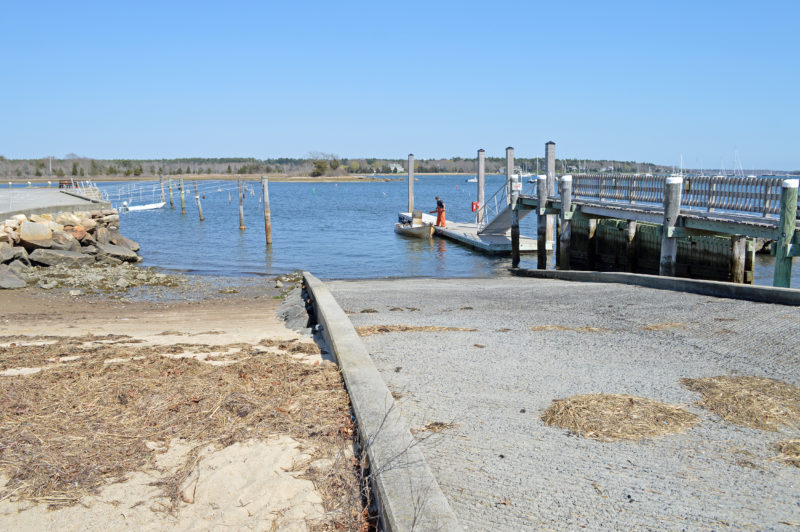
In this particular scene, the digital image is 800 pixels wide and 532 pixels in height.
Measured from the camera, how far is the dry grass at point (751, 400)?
4875 millimetres

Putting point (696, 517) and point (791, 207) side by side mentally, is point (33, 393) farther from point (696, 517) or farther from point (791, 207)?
point (791, 207)

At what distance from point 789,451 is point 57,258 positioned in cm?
2316

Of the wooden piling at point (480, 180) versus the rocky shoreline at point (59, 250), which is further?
the wooden piling at point (480, 180)

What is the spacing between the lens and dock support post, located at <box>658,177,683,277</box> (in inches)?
581

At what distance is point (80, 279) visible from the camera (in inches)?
784

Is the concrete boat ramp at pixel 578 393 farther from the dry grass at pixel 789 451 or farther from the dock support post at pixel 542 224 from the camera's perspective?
the dock support post at pixel 542 224

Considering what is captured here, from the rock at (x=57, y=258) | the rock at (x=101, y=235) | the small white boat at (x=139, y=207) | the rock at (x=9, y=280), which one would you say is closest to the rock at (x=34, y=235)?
the rock at (x=57, y=258)

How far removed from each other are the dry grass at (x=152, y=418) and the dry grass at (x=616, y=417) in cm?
162

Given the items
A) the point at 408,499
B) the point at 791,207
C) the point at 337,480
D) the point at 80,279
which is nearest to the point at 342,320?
the point at 337,480

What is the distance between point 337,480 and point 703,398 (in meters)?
3.18

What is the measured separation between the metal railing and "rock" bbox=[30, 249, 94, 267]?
57.9 ft

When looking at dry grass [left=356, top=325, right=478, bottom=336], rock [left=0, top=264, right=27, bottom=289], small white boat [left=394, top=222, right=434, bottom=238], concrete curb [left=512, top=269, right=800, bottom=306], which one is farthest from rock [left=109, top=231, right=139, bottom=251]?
dry grass [left=356, top=325, right=478, bottom=336]

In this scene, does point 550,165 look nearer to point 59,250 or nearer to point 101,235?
point 59,250

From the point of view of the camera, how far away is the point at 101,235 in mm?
27391
